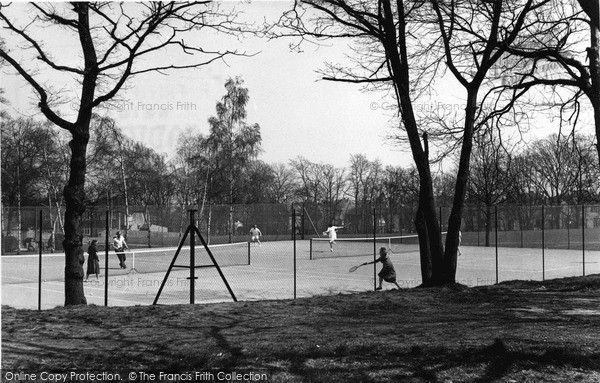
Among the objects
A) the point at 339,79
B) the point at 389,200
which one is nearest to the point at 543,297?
the point at 339,79

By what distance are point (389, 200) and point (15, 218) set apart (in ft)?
154

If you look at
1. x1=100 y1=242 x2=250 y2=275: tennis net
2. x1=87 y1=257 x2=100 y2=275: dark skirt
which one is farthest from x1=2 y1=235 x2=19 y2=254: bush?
x1=87 y1=257 x2=100 y2=275: dark skirt

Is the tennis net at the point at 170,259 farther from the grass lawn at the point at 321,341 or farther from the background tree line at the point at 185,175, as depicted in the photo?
the grass lawn at the point at 321,341

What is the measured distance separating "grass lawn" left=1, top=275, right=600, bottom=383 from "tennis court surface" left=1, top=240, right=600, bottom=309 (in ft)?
12.6

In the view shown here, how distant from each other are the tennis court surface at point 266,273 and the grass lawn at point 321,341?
3835mm

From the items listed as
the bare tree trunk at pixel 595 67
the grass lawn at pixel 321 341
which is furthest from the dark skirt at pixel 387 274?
the bare tree trunk at pixel 595 67

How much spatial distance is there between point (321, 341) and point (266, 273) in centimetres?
1686

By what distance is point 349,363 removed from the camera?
6.58m

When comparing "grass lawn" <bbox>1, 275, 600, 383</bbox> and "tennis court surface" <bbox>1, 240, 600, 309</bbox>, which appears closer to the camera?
"grass lawn" <bbox>1, 275, 600, 383</bbox>

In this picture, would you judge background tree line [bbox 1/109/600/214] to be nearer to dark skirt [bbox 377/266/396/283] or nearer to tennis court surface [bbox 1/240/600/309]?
tennis court surface [bbox 1/240/600/309]

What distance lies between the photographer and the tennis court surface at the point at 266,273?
17562 millimetres

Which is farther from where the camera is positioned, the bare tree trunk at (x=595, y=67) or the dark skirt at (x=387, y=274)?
the dark skirt at (x=387, y=274)

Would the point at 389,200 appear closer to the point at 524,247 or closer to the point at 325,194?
the point at 325,194

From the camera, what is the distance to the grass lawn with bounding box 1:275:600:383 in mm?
6387
